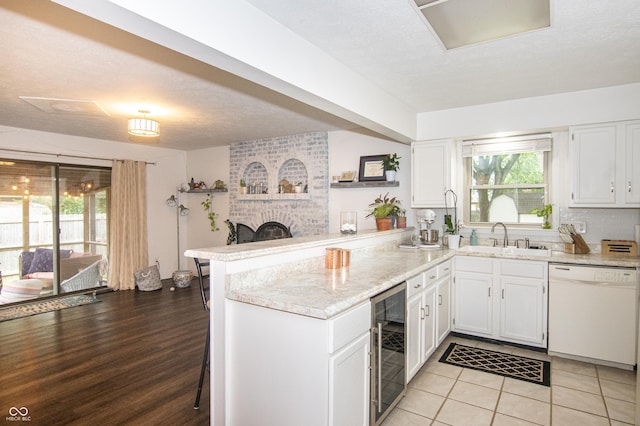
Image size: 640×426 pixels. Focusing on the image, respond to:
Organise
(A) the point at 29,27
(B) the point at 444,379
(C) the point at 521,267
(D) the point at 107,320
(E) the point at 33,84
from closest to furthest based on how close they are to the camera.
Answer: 1. (A) the point at 29,27
2. (B) the point at 444,379
3. (E) the point at 33,84
4. (C) the point at 521,267
5. (D) the point at 107,320

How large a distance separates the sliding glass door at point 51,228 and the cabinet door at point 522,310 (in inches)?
241

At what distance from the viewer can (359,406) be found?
6.57 ft

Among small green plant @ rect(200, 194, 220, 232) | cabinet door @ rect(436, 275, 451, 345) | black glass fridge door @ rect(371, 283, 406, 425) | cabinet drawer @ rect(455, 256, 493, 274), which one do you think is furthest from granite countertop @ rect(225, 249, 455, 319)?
small green plant @ rect(200, 194, 220, 232)

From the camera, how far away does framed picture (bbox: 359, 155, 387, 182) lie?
16.1 ft

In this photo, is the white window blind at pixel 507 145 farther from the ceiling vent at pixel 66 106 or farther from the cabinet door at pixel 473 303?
the ceiling vent at pixel 66 106

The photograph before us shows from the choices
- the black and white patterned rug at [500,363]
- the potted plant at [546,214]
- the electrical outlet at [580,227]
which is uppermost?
the potted plant at [546,214]

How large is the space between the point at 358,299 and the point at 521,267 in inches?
94.0

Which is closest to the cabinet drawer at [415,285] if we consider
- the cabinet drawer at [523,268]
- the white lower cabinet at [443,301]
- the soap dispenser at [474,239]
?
the white lower cabinet at [443,301]

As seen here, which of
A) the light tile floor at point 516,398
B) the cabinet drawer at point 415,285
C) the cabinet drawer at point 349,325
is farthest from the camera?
the cabinet drawer at point 415,285

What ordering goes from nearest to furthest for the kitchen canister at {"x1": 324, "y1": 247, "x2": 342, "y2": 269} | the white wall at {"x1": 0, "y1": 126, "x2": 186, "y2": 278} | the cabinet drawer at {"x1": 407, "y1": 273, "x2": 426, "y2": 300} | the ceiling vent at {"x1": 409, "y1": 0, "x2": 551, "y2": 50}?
the ceiling vent at {"x1": 409, "y1": 0, "x2": 551, "y2": 50} < the cabinet drawer at {"x1": 407, "y1": 273, "x2": 426, "y2": 300} < the kitchen canister at {"x1": 324, "y1": 247, "x2": 342, "y2": 269} < the white wall at {"x1": 0, "y1": 126, "x2": 186, "y2": 278}

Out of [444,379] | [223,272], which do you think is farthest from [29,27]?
[444,379]

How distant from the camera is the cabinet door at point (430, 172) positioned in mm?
4242

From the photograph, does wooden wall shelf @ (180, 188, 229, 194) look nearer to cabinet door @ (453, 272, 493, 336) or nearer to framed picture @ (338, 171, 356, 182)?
framed picture @ (338, 171, 356, 182)

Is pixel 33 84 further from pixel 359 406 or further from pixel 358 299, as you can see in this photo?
pixel 359 406
